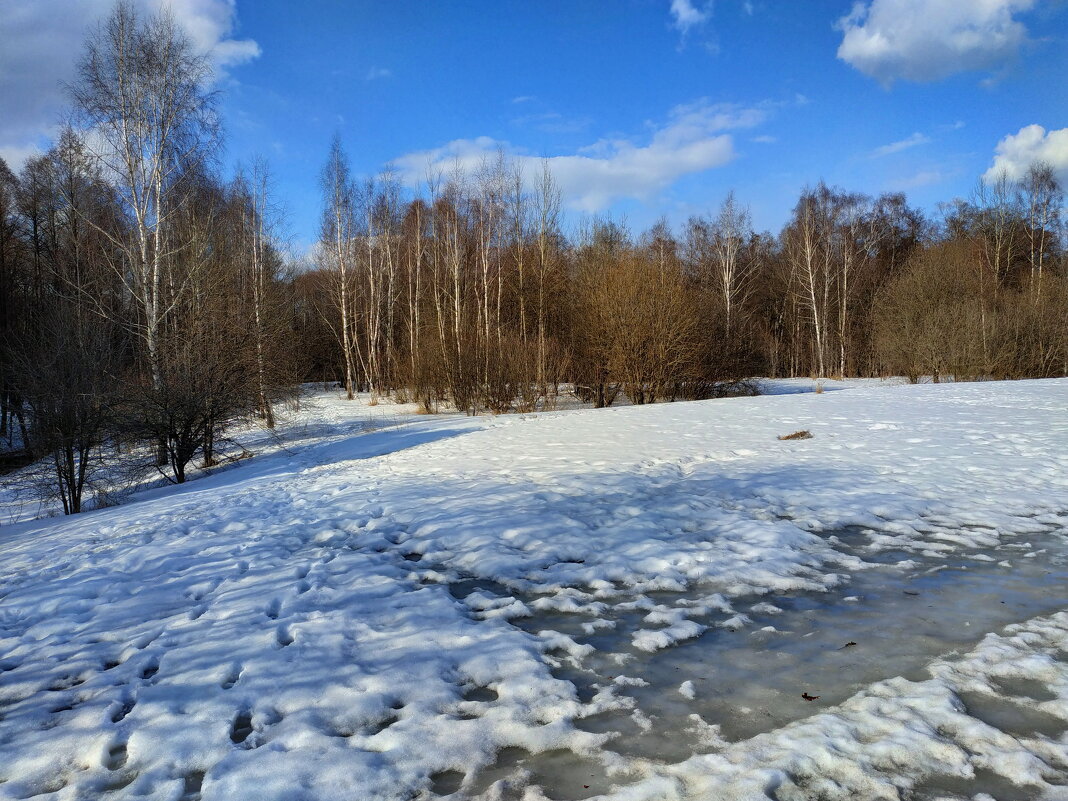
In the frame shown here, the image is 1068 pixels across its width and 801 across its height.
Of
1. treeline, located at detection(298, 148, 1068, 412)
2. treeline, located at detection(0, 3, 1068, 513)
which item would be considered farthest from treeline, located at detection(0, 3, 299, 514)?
treeline, located at detection(298, 148, 1068, 412)

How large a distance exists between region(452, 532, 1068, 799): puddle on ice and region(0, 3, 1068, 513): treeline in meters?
10.4

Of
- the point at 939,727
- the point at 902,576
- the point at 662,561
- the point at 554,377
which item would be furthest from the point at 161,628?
the point at 554,377

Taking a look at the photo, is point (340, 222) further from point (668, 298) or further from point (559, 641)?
point (559, 641)

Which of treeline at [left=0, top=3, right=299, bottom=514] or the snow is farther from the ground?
treeline at [left=0, top=3, right=299, bottom=514]

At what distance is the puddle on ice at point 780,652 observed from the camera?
7.59 feet

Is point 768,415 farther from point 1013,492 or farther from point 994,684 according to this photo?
point 994,684

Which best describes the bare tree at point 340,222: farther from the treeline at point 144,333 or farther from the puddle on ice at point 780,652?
the puddle on ice at point 780,652

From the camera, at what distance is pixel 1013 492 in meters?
5.98

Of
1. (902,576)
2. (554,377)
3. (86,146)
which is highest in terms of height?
(86,146)

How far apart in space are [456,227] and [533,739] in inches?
965

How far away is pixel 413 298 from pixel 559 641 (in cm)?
2986

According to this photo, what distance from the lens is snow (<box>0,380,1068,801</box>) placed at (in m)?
2.16

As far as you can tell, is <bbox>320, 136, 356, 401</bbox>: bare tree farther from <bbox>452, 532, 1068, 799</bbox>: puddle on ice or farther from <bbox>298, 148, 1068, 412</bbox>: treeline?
<bbox>452, 532, 1068, 799</bbox>: puddle on ice

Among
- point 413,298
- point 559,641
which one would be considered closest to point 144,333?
point 559,641
